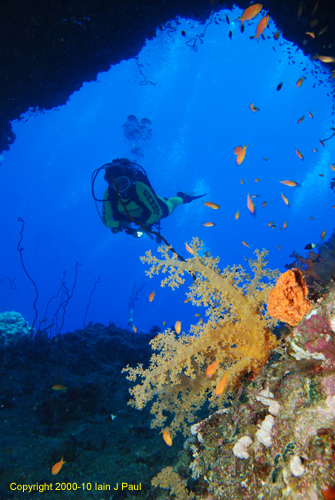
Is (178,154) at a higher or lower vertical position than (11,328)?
higher

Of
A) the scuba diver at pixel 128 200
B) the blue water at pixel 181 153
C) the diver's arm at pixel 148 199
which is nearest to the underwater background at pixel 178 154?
the blue water at pixel 181 153

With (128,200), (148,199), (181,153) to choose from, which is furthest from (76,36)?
(181,153)

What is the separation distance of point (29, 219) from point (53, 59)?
7497cm

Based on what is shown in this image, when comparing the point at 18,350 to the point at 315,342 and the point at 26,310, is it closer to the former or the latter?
the point at 315,342

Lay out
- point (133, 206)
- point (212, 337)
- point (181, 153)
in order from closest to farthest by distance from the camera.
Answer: point (212, 337) < point (133, 206) < point (181, 153)

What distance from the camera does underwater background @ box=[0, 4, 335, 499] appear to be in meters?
30.5

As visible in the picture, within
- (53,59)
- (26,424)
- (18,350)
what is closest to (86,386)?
(26,424)

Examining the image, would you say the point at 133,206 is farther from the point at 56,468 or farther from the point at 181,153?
the point at 181,153

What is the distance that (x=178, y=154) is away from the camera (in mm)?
48719

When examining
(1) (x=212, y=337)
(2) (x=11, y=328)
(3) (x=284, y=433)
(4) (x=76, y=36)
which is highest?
(4) (x=76, y=36)

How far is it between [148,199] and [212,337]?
701 centimetres

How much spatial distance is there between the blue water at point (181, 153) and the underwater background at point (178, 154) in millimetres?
258

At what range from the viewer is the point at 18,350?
662 centimetres

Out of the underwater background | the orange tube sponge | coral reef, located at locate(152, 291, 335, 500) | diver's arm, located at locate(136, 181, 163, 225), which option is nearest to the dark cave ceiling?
the underwater background
